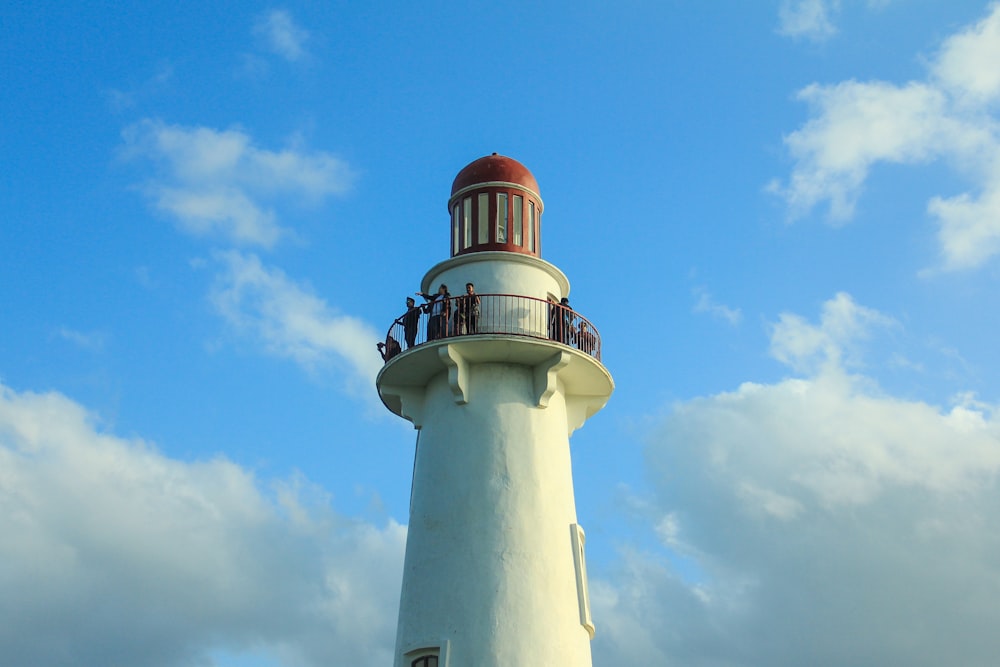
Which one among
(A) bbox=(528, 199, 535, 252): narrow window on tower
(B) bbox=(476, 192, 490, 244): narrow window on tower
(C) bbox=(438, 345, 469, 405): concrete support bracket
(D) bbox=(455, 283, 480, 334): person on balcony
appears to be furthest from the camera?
(A) bbox=(528, 199, 535, 252): narrow window on tower

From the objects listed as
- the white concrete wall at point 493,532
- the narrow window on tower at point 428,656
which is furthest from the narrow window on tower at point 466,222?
the narrow window on tower at point 428,656

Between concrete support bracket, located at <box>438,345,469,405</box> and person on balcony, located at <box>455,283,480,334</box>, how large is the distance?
0.54 metres

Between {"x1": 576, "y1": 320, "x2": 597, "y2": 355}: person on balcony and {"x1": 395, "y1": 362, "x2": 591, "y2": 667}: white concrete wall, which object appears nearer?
{"x1": 395, "y1": 362, "x2": 591, "y2": 667}: white concrete wall

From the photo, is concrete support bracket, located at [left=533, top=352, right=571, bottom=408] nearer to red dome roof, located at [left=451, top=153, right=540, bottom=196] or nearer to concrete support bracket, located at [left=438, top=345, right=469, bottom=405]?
concrete support bracket, located at [left=438, top=345, right=469, bottom=405]

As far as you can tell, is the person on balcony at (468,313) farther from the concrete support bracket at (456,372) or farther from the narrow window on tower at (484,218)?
the narrow window on tower at (484,218)

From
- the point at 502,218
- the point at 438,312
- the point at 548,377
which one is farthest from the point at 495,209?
the point at 548,377

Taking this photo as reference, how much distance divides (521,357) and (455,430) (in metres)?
2.07

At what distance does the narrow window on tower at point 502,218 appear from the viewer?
2724 centimetres

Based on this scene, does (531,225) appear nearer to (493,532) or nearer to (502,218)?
(502,218)

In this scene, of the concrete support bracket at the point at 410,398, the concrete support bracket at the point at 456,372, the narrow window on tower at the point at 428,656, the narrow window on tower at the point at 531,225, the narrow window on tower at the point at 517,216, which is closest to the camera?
the narrow window on tower at the point at 428,656

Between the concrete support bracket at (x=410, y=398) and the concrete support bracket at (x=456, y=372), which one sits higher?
the concrete support bracket at (x=410, y=398)

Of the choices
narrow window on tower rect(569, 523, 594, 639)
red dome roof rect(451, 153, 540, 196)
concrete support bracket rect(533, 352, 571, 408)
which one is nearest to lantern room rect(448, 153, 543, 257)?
red dome roof rect(451, 153, 540, 196)

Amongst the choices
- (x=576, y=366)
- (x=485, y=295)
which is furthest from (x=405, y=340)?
(x=576, y=366)

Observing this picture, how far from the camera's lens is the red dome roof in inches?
1092
